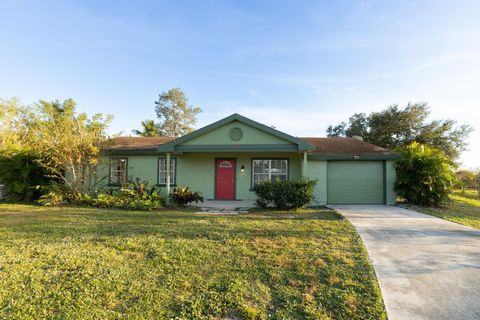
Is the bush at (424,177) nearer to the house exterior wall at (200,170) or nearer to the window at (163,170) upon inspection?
the house exterior wall at (200,170)

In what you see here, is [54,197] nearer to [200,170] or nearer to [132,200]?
[132,200]

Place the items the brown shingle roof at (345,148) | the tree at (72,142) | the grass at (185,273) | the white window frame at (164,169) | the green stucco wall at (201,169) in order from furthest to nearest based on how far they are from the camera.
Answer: the white window frame at (164,169) → the green stucco wall at (201,169) → the brown shingle roof at (345,148) → the tree at (72,142) → the grass at (185,273)

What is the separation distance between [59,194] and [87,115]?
3.56 metres

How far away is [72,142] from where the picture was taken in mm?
10445

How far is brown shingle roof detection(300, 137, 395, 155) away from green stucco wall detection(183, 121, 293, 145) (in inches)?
109

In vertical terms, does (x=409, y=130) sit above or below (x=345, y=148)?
above

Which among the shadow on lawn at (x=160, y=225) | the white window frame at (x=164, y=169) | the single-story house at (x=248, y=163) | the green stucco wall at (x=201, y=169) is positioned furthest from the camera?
the white window frame at (x=164, y=169)

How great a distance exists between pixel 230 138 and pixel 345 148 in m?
5.94

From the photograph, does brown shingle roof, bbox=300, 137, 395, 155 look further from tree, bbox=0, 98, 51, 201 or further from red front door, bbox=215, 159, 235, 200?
tree, bbox=0, 98, 51, 201

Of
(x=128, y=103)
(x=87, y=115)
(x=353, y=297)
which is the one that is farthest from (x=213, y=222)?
(x=128, y=103)

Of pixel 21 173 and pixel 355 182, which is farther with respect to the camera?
pixel 355 182

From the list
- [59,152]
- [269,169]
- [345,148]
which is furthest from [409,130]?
[59,152]

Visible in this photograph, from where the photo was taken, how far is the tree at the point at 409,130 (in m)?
21.9

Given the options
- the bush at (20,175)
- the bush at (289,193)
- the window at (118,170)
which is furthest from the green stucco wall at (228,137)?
the bush at (20,175)
